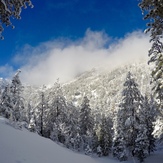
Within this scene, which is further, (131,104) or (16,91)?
(16,91)

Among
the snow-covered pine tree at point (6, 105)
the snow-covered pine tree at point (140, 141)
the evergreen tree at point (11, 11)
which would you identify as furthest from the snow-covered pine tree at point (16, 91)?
the evergreen tree at point (11, 11)

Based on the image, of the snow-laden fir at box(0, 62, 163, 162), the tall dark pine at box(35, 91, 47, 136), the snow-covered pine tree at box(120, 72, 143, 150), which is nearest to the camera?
the snow-covered pine tree at box(120, 72, 143, 150)

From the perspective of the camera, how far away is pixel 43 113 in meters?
47.4

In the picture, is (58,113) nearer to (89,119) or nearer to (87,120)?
(87,120)

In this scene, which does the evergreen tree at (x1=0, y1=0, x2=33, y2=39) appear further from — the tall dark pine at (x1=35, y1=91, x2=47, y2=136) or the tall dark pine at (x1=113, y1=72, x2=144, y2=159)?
the tall dark pine at (x1=35, y1=91, x2=47, y2=136)

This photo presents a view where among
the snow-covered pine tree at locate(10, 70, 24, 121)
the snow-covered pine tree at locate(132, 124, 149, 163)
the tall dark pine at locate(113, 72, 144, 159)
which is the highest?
the snow-covered pine tree at locate(10, 70, 24, 121)

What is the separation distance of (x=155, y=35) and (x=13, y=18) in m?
7.95

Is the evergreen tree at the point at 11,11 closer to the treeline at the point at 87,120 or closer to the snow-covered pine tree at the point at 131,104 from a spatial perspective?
the treeline at the point at 87,120

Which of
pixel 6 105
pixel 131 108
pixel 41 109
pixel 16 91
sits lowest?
pixel 131 108

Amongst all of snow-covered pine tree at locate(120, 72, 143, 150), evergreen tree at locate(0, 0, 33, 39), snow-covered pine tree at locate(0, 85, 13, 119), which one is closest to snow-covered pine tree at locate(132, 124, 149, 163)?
snow-covered pine tree at locate(120, 72, 143, 150)

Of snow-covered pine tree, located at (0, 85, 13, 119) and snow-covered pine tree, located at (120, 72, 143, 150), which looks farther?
snow-covered pine tree, located at (0, 85, 13, 119)

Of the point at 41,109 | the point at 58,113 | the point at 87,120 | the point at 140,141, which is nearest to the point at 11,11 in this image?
the point at 140,141

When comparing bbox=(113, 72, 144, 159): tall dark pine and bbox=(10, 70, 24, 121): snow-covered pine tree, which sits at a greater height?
bbox=(10, 70, 24, 121): snow-covered pine tree

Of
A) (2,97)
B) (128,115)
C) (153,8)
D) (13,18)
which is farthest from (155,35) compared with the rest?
(2,97)
